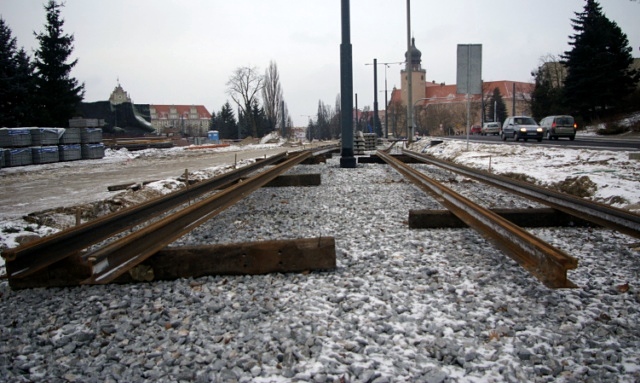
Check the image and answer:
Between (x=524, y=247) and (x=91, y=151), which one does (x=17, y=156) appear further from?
(x=524, y=247)

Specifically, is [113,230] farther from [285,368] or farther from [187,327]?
[285,368]

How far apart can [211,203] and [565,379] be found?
428 cm

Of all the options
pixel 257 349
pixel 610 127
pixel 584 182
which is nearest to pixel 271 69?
pixel 610 127

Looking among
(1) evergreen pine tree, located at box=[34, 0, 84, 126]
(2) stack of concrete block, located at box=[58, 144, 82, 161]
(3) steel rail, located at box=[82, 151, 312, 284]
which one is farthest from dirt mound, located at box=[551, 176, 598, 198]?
(1) evergreen pine tree, located at box=[34, 0, 84, 126]

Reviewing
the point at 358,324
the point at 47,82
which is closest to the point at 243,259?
the point at 358,324

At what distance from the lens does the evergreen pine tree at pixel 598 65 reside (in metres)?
41.2

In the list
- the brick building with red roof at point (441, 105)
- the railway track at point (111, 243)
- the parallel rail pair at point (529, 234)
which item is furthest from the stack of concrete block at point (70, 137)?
the brick building with red roof at point (441, 105)

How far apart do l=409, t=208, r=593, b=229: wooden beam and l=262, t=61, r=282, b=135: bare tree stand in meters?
77.0

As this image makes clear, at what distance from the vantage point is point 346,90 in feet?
45.5

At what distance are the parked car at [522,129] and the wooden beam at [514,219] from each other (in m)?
24.3

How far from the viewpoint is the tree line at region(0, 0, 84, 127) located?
1070 inches

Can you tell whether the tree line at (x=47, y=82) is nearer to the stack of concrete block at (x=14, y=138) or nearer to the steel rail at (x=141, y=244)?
the stack of concrete block at (x=14, y=138)

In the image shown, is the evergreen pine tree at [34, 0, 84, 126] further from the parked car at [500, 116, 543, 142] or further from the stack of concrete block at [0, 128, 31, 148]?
the parked car at [500, 116, 543, 142]

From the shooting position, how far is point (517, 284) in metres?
3.17
